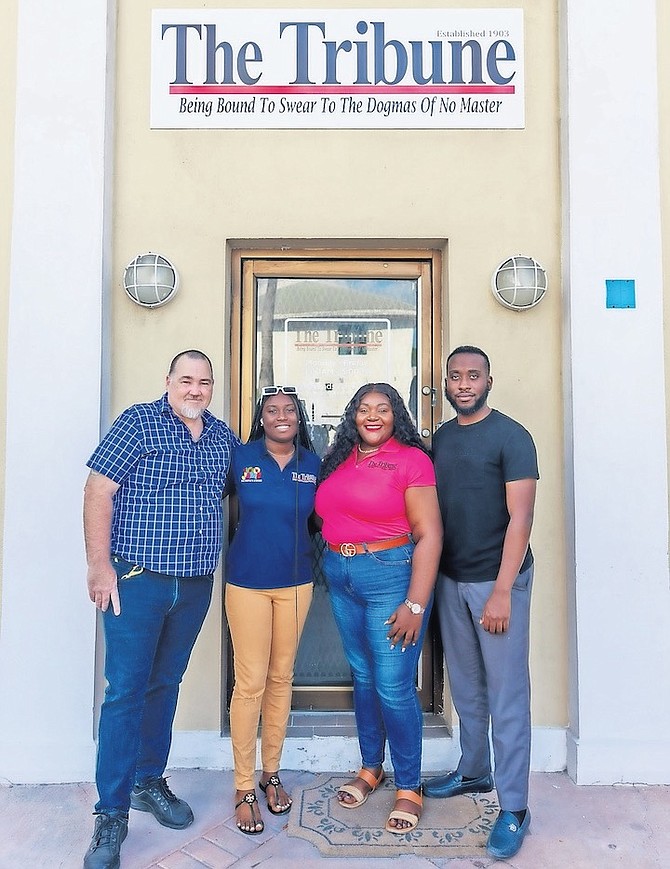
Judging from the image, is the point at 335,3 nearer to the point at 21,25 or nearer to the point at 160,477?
the point at 21,25

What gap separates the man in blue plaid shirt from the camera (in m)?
2.67

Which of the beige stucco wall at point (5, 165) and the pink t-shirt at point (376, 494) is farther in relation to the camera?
the beige stucco wall at point (5, 165)

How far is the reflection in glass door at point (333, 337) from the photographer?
377cm

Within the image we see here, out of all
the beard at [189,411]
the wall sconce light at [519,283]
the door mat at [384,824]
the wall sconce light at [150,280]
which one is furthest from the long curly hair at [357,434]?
the door mat at [384,824]

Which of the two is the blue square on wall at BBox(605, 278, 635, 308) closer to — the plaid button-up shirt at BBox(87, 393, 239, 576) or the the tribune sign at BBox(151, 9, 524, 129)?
the the tribune sign at BBox(151, 9, 524, 129)

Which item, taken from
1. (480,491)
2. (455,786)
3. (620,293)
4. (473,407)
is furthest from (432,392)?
(455,786)

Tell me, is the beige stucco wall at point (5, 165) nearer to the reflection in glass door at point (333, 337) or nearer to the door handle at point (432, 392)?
the reflection in glass door at point (333, 337)

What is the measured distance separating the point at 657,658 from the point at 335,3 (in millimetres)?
3803

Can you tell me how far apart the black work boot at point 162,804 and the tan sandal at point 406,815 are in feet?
2.88

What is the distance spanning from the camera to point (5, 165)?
3.55m

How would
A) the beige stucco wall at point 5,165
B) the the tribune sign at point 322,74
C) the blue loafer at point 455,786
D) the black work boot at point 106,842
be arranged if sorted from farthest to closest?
the the tribune sign at point 322,74 → the beige stucco wall at point 5,165 → the blue loafer at point 455,786 → the black work boot at point 106,842

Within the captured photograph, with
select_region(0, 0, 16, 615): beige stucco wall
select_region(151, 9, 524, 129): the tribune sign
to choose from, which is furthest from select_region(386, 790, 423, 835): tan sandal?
select_region(151, 9, 524, 129): the tribune sign

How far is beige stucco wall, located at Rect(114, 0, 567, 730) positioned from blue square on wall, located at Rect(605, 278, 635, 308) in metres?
0.25

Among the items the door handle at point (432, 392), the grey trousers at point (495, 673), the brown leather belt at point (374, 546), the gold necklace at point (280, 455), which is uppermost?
the door handle at point (432, 392)
